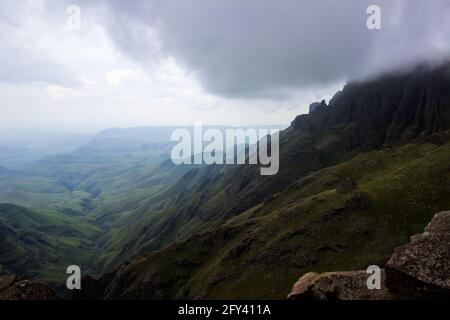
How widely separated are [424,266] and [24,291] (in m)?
24.2

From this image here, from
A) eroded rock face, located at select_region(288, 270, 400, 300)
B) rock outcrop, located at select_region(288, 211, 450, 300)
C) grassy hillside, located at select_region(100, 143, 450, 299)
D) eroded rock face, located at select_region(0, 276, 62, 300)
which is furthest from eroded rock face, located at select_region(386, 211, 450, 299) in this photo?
grassy hillside, located at select_region(100, 143, 450, 299)

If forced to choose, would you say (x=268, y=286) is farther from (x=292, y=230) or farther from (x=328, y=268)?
(x=292, y=230)

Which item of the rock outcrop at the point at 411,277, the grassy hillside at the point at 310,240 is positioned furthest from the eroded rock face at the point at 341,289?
the grassy hillside at the point at 310,240

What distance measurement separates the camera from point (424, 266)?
18625mm

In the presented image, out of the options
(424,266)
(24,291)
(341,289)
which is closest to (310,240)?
(341,289)

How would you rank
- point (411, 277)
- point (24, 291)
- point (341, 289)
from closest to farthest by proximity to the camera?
point (411, 277), point (341, 289), point (24, 291)

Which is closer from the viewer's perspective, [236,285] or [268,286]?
[268,286]

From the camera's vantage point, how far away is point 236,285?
106 metres

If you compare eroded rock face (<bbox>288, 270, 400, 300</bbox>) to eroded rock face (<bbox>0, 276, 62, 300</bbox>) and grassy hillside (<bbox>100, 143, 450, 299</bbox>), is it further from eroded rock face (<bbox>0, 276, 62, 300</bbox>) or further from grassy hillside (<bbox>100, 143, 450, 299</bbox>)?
grassy hillside (<bbox>100, 143, 450, 299</bbox>)

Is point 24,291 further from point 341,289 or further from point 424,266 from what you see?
point 424,266

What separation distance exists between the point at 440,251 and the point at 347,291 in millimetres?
5067

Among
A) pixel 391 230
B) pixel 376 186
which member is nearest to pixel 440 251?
pixel 391 230

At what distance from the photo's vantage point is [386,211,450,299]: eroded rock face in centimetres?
1791

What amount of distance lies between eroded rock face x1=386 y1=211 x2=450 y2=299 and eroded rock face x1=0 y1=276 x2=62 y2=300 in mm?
21484
